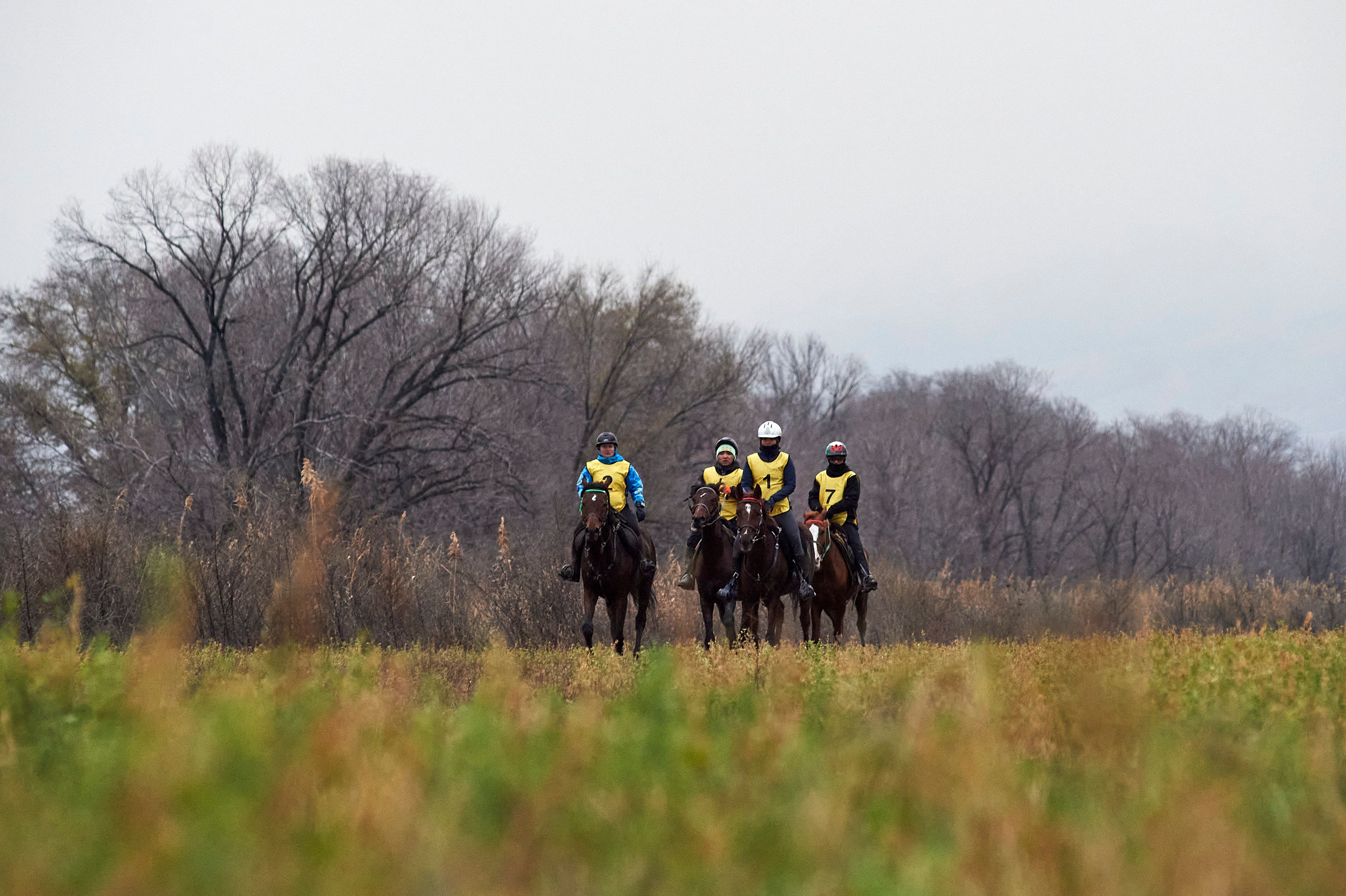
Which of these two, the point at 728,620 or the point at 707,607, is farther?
the point at 728,620

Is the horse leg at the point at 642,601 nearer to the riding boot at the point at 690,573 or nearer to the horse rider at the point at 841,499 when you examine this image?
the riding boot at the point at 690,573

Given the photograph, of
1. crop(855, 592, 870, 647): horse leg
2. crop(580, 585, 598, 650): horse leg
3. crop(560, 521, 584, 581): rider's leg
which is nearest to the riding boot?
crop(580, 585, 598, 650): horse leg

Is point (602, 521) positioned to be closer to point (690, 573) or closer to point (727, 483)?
point (690, 573)

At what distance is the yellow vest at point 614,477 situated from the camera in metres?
15.0

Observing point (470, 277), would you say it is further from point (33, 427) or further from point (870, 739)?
point (870, 739)

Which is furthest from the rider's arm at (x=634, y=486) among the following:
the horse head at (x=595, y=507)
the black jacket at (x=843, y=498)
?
the black jacket at (x=843, y=498)

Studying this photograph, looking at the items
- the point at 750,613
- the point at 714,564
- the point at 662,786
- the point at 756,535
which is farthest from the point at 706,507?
the point at 662,786

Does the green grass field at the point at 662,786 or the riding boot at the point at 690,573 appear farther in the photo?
the riding boot at the point at 690,573

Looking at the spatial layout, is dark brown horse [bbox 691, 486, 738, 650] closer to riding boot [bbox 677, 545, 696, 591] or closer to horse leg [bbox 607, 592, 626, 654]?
riding boot [bbox 677, 545, 696, 591]

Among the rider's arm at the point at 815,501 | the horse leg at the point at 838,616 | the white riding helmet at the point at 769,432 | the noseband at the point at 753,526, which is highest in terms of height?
the white riding helmet at the point at 769,432

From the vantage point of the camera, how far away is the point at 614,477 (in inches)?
593

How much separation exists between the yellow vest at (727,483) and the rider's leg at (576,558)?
1.75 meters

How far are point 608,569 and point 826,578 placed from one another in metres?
3.31

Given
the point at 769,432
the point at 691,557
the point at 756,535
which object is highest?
the point at 769,432
